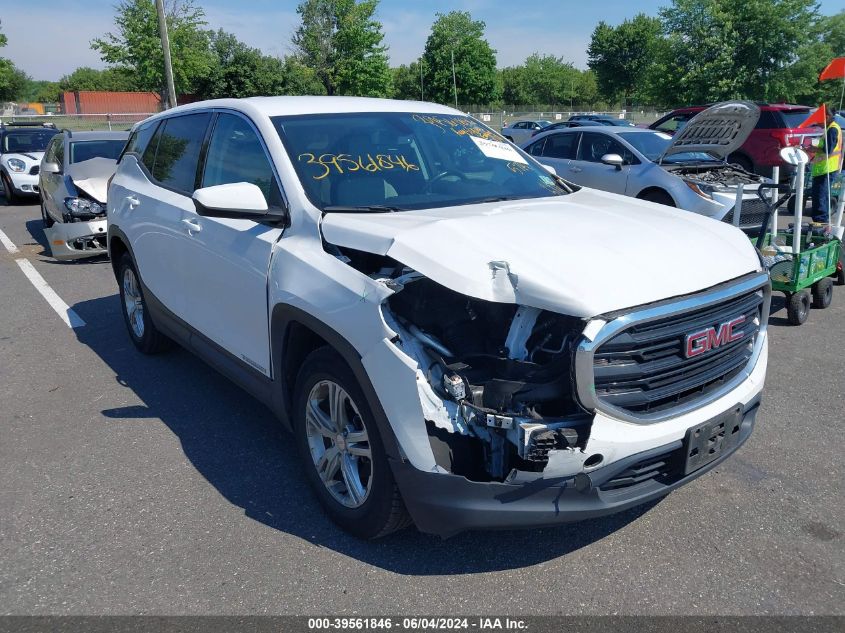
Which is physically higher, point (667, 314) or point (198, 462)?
point (667, 314)

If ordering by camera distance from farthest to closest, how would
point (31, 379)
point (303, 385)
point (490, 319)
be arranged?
point (31, 379) → point (303, 385) → point (490, 319)

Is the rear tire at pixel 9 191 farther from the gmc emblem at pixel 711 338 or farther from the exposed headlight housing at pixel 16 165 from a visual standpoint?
the gmc emblem at pixel 711 338

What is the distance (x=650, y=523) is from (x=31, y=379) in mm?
4518

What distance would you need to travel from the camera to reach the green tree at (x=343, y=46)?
55.2 meters

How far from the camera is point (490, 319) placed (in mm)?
2814

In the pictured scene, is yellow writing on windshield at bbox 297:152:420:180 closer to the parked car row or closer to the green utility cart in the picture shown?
the green utility cart

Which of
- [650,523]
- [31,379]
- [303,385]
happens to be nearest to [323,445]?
[303,385]

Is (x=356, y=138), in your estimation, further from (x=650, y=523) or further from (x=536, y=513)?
(x=650, y=523)

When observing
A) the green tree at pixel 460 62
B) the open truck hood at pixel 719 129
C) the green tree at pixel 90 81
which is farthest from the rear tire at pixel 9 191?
the green tree at pixel 90 81

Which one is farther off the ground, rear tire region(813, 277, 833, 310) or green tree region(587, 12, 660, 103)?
green tree region(587, 12, 660, 103)

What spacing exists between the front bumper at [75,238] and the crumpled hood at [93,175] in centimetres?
45

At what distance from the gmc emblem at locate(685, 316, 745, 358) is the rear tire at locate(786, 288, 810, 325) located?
12.7 ft

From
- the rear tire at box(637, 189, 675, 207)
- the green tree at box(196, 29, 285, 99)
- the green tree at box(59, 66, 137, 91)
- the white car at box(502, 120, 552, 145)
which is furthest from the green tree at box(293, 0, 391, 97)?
the rear tire at box(637, 189, 675, 207)

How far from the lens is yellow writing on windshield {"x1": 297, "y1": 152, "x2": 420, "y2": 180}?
3.52m
